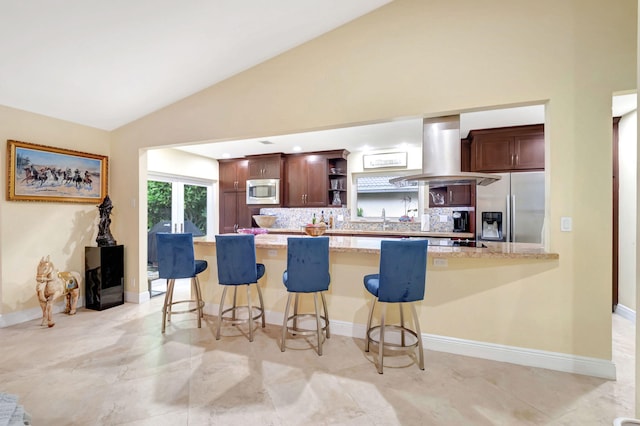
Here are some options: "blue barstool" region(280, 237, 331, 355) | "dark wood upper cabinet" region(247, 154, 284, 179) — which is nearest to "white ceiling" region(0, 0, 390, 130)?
"blue barstool" region(280, 237, 331, 355)

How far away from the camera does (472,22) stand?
8.29 feet

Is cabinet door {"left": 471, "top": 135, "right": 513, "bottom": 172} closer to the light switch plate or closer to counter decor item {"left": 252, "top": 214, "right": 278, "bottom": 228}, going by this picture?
the light switch plate

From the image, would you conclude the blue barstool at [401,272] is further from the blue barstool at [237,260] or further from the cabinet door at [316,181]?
the cabinet door at [316,181]

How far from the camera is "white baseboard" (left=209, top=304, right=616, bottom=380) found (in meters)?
2.27

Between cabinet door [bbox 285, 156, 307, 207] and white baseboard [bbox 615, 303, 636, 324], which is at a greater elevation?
cabinet door [bbox 285, 156, 307, 207]

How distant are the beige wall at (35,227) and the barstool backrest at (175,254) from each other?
1.75 metres

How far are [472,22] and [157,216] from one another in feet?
18.5

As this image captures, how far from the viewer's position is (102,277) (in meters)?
3.85

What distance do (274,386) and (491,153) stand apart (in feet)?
14.3

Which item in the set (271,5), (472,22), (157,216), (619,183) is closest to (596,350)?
(619,183)

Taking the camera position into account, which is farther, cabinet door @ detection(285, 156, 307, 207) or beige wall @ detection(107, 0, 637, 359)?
cabinet door @ detection(285, 156, 307, 207)

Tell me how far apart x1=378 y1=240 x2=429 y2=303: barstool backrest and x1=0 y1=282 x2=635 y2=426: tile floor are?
2.04 feet

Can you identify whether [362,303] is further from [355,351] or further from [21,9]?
[21,9]

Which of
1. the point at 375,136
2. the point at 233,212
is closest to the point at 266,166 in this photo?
the point at 233,212
